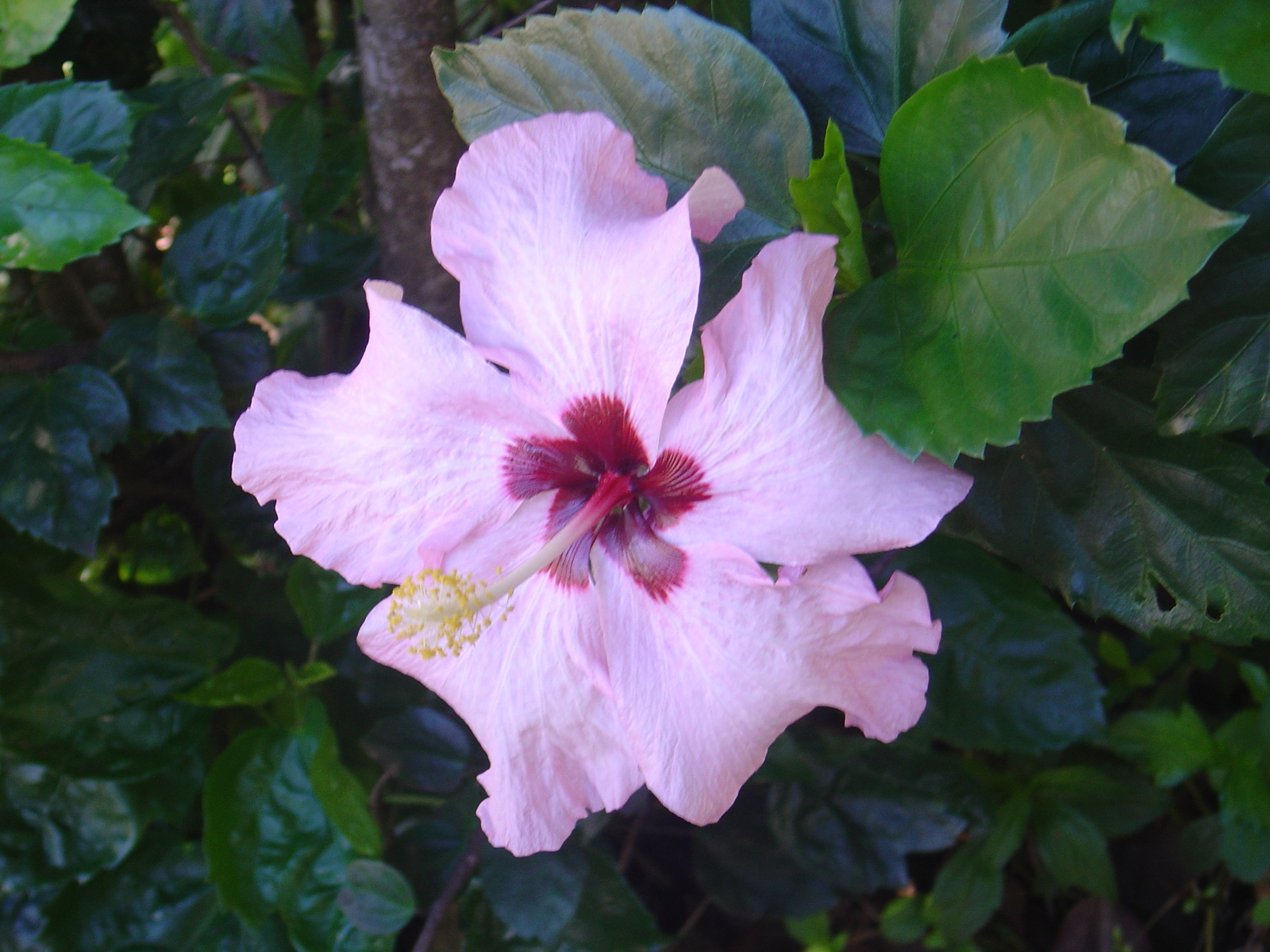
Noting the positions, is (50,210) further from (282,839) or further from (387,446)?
(282,839)

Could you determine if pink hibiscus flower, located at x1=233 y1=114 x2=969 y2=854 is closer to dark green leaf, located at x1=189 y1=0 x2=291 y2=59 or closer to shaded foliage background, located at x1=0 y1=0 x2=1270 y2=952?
shaded foliage background, located at x1=0 y1=0 x2=1270 y2=952

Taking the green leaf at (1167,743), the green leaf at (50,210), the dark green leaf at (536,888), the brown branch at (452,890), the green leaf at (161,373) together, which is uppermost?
the green leaf at (50,210)

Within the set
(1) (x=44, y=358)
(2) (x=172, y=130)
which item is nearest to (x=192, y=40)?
(2) (x=172, y=130)

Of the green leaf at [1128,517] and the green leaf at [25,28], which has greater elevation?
the green leaf at [25,28]

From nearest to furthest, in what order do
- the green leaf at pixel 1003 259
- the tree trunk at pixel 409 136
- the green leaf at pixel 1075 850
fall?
the green leaf at pixel 1003 259, the tree trunk at pixel 409 136, the green leaf at pixel 1075 850

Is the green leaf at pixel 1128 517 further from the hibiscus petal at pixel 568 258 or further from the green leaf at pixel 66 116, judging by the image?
the green leaf at pixel 66 116

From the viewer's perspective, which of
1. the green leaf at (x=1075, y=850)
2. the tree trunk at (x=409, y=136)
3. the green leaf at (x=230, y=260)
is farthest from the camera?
the green leaf at (x=1075, y=850)

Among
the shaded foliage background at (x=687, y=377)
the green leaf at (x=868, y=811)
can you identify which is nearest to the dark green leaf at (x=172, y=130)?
the shaded foliage background at (x=687, y=377)
